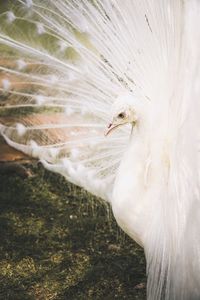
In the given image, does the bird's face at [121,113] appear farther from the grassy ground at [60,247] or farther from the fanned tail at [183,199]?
the grassy ground at [60,247]

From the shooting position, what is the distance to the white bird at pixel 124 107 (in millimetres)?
1794

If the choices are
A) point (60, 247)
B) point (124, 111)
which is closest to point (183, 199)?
point (124, 111)

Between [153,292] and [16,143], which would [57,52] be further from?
[153,292]

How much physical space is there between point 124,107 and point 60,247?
3.48ft

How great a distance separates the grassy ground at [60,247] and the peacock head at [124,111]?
2.69 feet

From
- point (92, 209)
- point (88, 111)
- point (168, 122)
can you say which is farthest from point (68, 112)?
point (168, 122)

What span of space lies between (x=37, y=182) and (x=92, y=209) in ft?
1.56

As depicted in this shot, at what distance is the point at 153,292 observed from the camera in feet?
6.18

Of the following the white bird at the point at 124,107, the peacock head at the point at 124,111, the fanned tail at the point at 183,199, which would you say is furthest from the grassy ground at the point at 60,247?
the peacock head at the point at 124,111

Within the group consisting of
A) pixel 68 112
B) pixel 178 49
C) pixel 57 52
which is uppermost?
pixel 178 49

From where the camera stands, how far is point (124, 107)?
203 cm

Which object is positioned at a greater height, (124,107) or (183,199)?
(124,107)

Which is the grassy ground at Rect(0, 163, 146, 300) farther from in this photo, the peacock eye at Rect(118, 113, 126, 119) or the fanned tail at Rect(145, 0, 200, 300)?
the peacock eye at Rect(118, 113, 126, 119)

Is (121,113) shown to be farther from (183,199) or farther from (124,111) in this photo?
(183,199)
